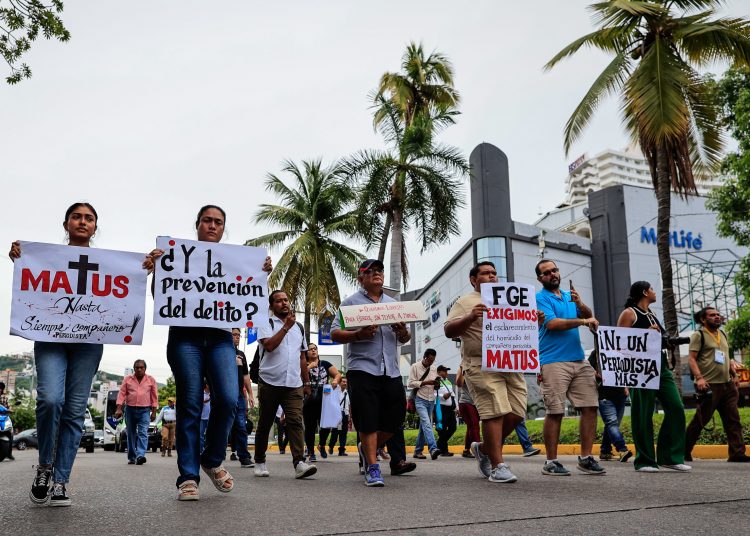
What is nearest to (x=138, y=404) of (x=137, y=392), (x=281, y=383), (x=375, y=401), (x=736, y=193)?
(x=137, y=392)

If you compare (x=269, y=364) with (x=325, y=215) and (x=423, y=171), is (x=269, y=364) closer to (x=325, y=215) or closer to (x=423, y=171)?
(x=423, y=171)

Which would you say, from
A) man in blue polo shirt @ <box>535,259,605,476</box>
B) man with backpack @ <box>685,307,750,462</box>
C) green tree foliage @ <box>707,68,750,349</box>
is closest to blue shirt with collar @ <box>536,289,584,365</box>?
man in blue polo shirt @ <box>535,259,605,476</box>

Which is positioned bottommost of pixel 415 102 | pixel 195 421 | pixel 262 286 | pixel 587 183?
pixel 195 421

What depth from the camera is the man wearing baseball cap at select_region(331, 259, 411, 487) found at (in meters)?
6.63

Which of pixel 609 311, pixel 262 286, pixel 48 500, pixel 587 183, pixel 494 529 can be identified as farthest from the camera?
pixel 587 183

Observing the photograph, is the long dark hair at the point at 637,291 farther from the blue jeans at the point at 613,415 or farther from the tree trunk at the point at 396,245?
the tree trunk at the point at 396,245

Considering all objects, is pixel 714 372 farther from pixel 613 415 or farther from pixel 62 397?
pixel 62 397

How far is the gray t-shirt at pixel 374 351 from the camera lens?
6.73 metres

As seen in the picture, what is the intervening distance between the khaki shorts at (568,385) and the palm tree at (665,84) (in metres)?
8.86

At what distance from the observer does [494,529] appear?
12.5ft

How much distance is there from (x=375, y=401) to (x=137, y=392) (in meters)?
7.09

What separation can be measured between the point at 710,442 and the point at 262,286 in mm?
9747

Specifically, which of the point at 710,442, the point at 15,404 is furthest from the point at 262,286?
the point at 15,404

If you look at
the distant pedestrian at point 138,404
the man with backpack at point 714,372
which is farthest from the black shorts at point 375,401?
the distant pedestrian at point 138,404
